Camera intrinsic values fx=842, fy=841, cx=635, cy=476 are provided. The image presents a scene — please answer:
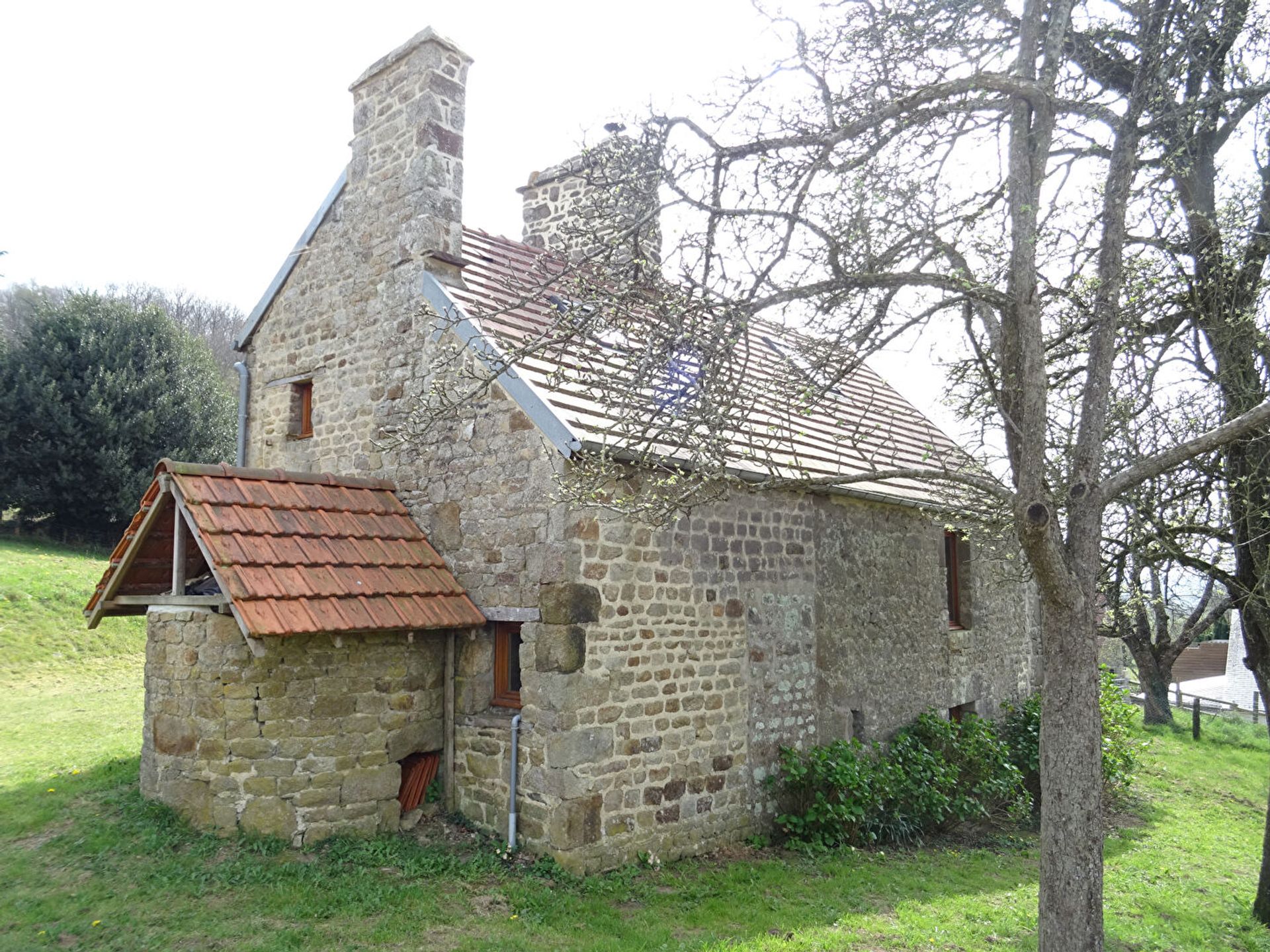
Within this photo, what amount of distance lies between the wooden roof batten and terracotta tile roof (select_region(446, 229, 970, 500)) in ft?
6.42

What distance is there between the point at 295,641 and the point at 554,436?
2.55 meters

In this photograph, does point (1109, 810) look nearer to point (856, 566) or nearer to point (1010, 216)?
point (856, 566)

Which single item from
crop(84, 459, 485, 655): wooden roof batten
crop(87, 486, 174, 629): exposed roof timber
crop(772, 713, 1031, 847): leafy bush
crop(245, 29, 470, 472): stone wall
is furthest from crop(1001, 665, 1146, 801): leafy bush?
crop(87, 486, 174, 629): exposed roof timber

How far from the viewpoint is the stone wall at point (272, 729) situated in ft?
20.8

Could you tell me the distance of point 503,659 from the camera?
741 cm

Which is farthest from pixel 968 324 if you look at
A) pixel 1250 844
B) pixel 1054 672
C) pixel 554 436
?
pixel 1250 844

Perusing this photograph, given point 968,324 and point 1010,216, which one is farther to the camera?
point 968,324

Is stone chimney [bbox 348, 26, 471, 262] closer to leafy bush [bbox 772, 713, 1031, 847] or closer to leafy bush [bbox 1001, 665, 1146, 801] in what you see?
leafy bush [bbox 772, 713, 1031, 847]

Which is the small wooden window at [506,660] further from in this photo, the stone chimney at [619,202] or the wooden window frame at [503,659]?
the stone chimney at [619,202]

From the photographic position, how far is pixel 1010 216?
5.06 m

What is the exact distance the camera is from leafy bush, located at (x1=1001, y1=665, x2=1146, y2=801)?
10.6 metres

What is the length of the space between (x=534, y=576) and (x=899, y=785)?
452 centimetres

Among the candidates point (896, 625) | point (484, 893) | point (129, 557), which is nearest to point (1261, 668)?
point (896, 625)

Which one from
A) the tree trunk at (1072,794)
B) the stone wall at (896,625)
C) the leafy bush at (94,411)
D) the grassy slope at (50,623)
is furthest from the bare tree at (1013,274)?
the leafy bush at (94,411)
